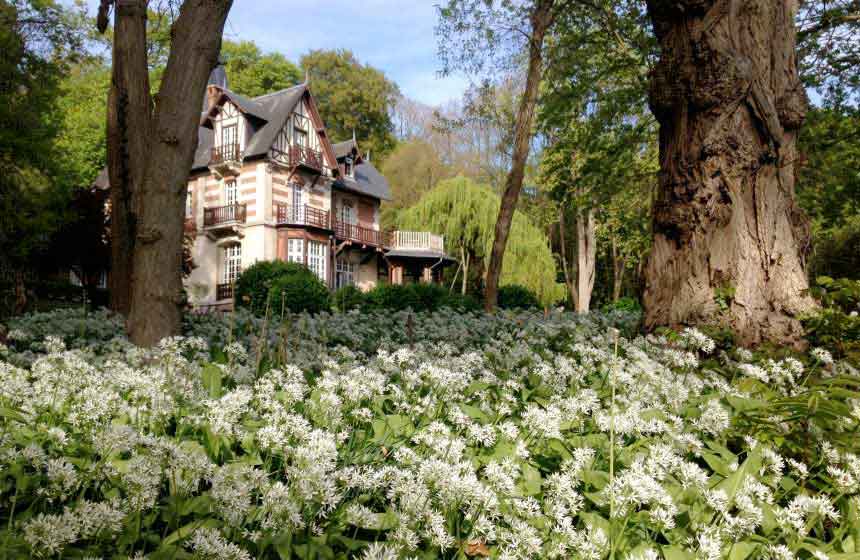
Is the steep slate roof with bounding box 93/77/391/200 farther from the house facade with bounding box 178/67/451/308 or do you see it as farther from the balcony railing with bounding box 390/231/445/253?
the balcony railing with bounding box 390/231/445/253

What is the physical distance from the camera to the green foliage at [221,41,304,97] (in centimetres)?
4397

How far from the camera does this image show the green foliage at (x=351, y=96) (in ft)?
154

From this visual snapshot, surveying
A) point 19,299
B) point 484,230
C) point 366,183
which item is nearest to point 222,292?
point 366,183

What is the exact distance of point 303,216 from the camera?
31.9 meters

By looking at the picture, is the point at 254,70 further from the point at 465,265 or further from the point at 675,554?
the point at 675,554

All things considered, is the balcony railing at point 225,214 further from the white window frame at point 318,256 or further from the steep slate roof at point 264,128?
the white window frame at point 318,256

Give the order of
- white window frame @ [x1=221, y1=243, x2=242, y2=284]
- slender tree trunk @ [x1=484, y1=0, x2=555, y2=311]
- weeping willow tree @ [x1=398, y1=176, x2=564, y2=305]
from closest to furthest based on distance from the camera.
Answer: slender tree trunk @ [x1=484, y1=0, x2=555, y2=311] < white window frame @ [x1=221, y1=243, x2=242, y2=284] < weeping willow tree @ [x1=398, y1=176, x2=564, y2=305]

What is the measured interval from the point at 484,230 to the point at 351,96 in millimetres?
20881

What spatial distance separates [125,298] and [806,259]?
309 inches

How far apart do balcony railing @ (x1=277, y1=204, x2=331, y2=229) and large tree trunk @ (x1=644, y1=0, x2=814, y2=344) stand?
1098 inches

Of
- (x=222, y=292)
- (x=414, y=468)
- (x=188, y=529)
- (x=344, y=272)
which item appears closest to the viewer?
(x=188, y=529)

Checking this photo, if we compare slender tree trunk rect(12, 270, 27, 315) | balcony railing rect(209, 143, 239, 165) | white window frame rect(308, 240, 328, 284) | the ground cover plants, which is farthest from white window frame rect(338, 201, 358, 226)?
the ground cover plants

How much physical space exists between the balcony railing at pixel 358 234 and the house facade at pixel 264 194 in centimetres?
9

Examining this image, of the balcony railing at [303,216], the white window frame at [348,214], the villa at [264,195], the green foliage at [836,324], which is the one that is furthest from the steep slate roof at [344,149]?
the green foliage at [836,324]
